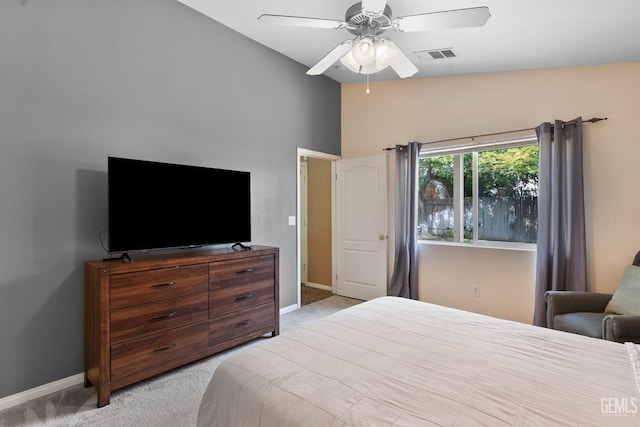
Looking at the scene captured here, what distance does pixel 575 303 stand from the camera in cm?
A: 265

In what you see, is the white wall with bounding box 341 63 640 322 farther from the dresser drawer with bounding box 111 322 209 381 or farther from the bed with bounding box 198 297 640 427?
the dresser drawer with bounding box 111 322 209 381

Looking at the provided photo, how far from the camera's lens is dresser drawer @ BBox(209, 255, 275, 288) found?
9.08 feet

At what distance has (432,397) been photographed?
113 cm

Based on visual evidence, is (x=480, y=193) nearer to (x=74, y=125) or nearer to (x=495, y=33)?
(x=495, y=33)

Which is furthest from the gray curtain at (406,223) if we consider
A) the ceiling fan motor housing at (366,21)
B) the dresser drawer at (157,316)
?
the dresser drawer at (157,316)

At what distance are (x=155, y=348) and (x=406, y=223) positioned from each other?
3.07m

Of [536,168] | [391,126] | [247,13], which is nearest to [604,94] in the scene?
[536,168]

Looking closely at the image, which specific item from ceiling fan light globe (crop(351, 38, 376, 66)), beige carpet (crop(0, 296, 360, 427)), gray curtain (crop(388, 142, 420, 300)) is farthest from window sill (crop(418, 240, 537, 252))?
beige carpet (crop(0, 296, 360, 427))

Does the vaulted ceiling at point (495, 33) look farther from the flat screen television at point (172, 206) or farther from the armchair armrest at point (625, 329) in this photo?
the armchair armrest at point (625, 329)

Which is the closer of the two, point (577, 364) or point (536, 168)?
point (577, 364)

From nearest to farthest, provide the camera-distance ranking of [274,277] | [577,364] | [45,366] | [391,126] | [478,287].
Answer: [577,364]
[45,366]
[274,277]
[478,287]
[391,126]

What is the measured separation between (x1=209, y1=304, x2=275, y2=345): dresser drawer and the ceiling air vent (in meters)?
3.01

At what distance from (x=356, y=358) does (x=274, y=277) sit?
1.94 metres

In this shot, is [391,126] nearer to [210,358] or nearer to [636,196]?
[636,196]
